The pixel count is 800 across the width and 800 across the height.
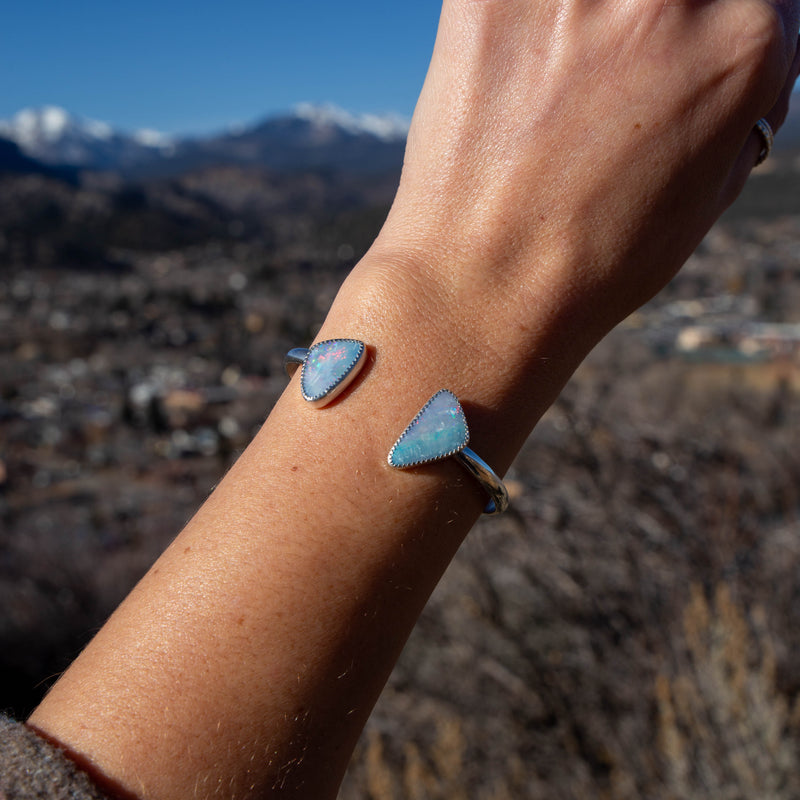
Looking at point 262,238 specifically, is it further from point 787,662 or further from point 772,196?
point 787,662

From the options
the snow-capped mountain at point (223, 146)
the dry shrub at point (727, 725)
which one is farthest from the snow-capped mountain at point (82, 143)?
the dry shrub at point (727, 725)

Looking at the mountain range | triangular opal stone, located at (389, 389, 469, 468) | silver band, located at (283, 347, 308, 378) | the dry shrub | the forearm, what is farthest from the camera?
the mountain range

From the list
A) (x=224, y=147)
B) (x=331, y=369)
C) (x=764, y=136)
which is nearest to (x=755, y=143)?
(x=764, y=136)

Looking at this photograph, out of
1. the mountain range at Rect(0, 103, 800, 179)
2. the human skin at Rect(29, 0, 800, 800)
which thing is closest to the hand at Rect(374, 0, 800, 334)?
the human skin at Rect(29, 0, 800, 800)

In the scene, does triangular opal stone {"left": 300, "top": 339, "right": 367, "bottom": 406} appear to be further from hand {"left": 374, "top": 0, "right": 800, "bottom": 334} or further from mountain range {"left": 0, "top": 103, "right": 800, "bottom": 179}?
mountain range {"left": 0, "top": 103, "right": 800, "bottom": 179}

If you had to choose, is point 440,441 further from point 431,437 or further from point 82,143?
point 82,143

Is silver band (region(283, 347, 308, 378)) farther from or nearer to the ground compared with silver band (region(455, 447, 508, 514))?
farther from the ground

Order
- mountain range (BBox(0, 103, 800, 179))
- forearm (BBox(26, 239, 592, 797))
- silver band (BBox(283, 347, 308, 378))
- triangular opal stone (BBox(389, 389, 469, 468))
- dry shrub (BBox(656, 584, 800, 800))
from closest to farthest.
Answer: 1. forearm (BBox(26, 239, 592, 797))
2. triangular opal stone (BBox(389, 389, 469, 468))
3. silver band (BBox(283, 347, 308, 378))
4. dry shrub (BBox(656, 584, 800, 800))
5. mountain range (BBox(0, 103, 800, 179))

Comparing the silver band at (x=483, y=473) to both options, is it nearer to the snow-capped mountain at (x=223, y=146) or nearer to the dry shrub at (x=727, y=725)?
the dry shrub at (x=727, y=725)
